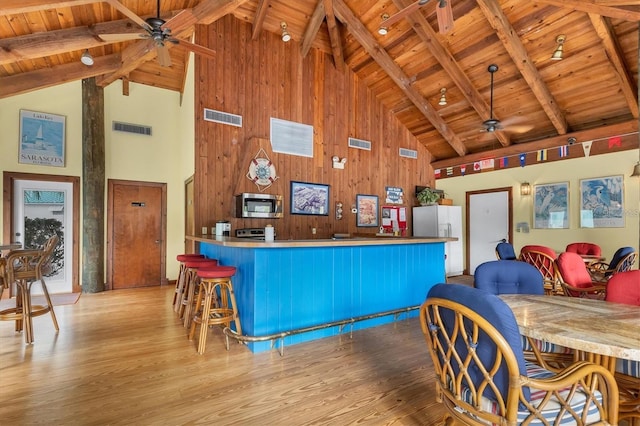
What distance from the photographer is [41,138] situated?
5199mm

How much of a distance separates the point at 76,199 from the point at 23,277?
9.45 ft

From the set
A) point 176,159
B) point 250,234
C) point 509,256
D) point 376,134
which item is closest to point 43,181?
point 176,159

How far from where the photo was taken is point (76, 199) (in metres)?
5.52

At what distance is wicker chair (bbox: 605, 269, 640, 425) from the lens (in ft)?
5.20

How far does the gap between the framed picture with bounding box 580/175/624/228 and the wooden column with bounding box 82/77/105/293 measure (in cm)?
833

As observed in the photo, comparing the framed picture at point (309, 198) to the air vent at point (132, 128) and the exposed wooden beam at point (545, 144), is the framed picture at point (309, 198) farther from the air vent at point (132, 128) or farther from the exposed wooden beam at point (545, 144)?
the exposed wooden beam at point (545, 144)

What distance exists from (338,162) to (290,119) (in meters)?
1.28

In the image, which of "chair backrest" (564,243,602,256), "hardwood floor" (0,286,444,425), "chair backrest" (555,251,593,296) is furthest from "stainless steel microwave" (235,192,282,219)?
"chair backrest" (564,243,602,256)

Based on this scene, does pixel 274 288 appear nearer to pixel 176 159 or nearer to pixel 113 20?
pixel 113 20

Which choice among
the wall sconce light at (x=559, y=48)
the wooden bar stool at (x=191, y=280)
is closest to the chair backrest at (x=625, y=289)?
the wooden bar stool at (x=191, y=280)

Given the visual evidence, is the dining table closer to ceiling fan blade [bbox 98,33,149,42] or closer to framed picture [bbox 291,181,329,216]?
ceiling fan blade [bbox 98,33,149,42]

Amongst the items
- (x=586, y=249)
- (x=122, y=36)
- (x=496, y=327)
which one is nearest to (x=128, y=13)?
(x=122, y=36)

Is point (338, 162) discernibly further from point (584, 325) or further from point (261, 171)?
point (584, 325)

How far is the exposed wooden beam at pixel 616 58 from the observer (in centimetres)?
425
